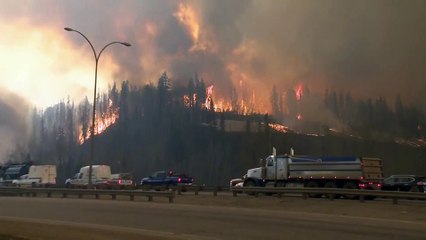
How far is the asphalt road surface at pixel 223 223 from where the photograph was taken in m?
13.1

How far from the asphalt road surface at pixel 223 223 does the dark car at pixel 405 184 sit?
568 inches

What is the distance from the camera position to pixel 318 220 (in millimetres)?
16984

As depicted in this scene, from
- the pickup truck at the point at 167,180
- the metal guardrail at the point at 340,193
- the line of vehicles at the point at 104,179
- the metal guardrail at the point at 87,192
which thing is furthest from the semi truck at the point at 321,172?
the pickup truck at the point at 167,180

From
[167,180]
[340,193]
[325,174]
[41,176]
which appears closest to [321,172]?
[325,174]

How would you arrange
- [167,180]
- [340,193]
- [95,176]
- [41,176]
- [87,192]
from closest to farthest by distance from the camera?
[340,193] < [87,192] < [167,180] < [95,176] < [41,176]

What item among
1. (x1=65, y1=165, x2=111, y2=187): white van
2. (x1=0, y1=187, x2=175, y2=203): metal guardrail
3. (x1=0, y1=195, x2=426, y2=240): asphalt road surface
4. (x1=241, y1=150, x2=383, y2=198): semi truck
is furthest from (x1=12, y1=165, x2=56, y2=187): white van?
(x1=0, y1=195, x2=426, y2=240): asphalt road surface

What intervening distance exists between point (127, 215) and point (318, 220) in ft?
24.3

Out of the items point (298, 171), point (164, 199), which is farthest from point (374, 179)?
point (164, 199)

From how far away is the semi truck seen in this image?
3109cm

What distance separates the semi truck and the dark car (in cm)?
513

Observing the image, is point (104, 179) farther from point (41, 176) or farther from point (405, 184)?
point (405, 184)

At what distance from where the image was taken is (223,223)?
16.0 metres

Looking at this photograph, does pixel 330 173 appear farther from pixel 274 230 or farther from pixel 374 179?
pixel 274 230

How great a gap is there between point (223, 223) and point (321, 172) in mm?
17417
